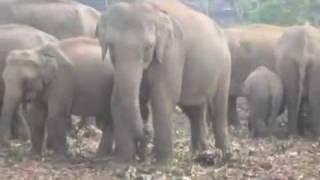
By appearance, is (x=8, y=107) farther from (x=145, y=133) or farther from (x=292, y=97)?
(x=292, y=97)

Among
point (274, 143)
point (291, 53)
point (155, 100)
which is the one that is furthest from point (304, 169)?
point (291, 53)

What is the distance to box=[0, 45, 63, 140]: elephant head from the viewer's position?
802 centimetres

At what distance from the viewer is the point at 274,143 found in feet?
32.2

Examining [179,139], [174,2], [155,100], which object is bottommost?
[179,139]

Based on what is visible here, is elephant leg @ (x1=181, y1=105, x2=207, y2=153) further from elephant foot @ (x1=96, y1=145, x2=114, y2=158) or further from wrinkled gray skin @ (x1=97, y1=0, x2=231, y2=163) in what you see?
elephant foot @ (x1=96, y1=145, x2=114, y2=158)

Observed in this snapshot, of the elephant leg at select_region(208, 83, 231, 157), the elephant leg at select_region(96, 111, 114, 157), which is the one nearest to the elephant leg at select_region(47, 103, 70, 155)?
the elephant leg at select_region(96, 111, 114, 157)

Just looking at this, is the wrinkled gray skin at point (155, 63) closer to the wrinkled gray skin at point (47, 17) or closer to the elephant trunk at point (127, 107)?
the elephant trunk at point (127, 107)

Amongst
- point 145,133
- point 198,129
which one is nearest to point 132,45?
point 145,133

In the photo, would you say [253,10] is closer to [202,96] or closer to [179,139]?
[179,139]

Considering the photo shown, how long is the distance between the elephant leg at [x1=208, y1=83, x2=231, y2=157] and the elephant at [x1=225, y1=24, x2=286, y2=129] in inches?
164

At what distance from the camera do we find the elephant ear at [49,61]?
8031mm

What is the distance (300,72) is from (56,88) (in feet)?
12.4

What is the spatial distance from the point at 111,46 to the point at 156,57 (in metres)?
0.35

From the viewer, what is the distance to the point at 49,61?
806 centimetres
